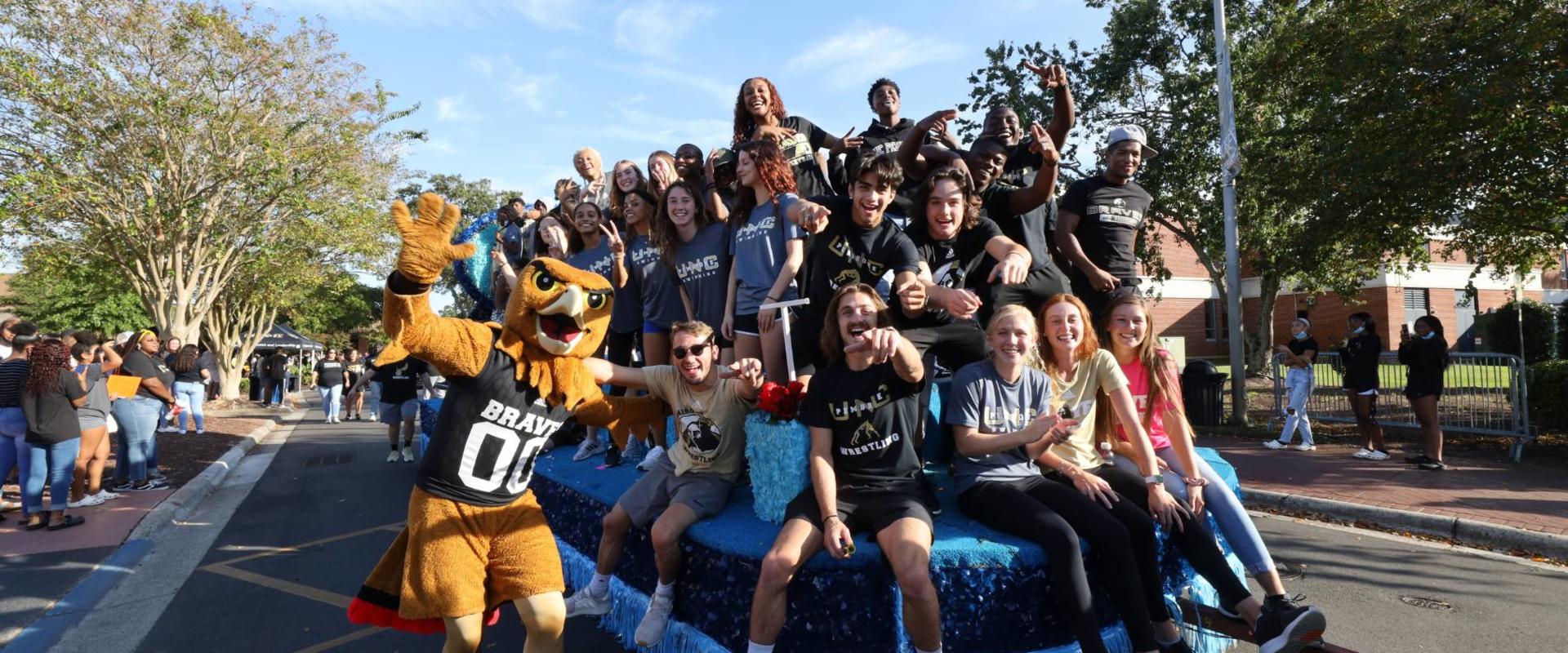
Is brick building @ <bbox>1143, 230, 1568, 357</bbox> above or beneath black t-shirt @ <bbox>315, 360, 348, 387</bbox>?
above

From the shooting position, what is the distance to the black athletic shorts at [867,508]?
Answer: 2924 mm

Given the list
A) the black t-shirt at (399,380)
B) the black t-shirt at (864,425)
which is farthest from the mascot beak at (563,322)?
the black t-shirt at (399,380)

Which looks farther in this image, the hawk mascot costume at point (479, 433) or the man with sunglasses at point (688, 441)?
the man with sunglasses at point (688, 441)

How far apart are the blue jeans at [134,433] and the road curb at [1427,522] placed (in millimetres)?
10787

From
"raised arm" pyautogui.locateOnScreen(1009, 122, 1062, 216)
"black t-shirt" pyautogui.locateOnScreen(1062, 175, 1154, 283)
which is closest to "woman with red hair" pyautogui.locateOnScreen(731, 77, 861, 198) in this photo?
"raised arm" pyautogui.locateOnScreen(1009, 122, 1062, 216)

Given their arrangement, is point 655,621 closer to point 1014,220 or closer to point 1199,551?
point 1199,551

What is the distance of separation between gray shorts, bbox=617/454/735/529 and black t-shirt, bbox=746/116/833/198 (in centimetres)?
230

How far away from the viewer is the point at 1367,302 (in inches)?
1169

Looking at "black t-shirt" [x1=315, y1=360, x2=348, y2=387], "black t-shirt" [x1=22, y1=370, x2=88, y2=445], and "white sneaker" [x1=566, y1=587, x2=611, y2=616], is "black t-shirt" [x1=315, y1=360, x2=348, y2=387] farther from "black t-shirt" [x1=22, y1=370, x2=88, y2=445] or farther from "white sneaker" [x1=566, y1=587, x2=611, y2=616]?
"white sneaker" [x1=566, y1=587, x2=611, y2=616]

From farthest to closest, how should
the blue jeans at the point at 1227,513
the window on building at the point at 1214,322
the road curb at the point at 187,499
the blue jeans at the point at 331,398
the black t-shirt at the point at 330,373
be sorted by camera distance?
1. the window on building at the point at 1214,322
2. the blue jeans at the point at 331,398
3. the black t-shirt at the point at 330,373
4. the road curb at the point at 187,499
5. the blue jeans at the point at 1227,513

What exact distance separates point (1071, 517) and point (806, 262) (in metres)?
1.87

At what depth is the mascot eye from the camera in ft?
9.80

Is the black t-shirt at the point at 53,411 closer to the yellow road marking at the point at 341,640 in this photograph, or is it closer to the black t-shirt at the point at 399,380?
the black t-shirt at the point at 399,380

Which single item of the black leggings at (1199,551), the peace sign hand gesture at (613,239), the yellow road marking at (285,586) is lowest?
the yellow road marking at (285,586)
